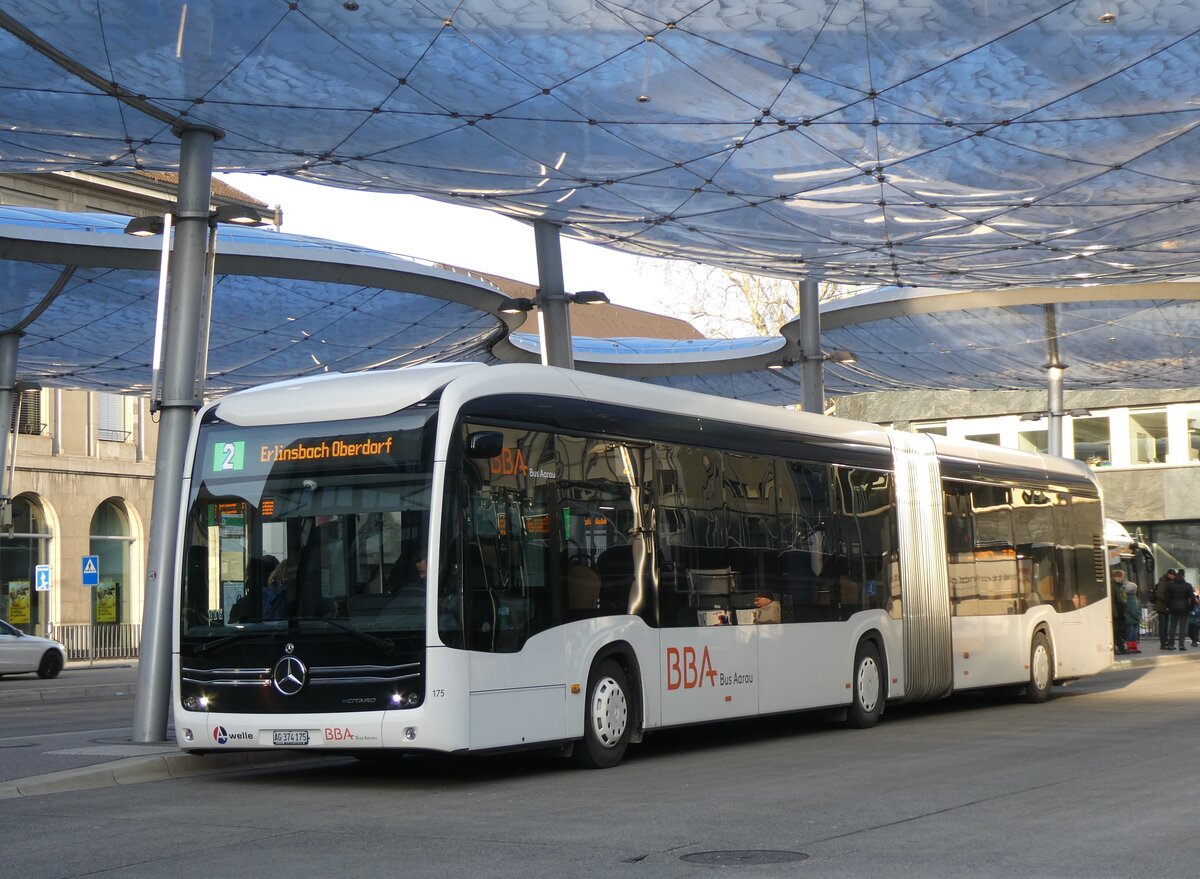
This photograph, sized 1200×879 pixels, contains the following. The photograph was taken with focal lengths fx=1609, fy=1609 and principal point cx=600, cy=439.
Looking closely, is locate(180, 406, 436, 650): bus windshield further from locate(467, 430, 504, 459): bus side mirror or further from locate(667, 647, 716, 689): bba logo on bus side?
locate(667, 647, 716, 689): bba logo on bus side

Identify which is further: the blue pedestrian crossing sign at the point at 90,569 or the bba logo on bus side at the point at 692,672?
the blue pedestrian crossing sign at the point at 90,569

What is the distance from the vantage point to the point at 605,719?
543 inches

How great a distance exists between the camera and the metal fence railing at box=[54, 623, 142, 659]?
159 ft

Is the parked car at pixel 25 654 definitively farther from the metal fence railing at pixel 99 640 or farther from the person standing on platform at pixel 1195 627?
the person standing on platform at pixel 1195 627

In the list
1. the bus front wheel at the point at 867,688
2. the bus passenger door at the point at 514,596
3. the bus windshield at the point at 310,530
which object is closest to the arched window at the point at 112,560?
the bus front wheel at the point at 867,688

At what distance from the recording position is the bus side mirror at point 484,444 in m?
12.6

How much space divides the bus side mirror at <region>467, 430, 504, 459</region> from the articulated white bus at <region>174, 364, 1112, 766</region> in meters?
0.02

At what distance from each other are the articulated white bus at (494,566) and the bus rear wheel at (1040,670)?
18.8ft

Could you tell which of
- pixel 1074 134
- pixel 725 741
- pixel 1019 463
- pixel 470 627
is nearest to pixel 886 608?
pixel 725 741

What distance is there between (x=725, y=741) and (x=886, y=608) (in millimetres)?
3094

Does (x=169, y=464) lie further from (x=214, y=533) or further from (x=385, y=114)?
(x=385, y=114)

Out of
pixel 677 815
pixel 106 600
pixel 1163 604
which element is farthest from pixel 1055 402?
pixel 677 815

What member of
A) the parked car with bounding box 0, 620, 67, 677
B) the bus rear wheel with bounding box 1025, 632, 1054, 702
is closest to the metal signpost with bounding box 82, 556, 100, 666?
the parked car with bounding box 0, 620, 67, 677

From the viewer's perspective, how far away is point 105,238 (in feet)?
84.4
